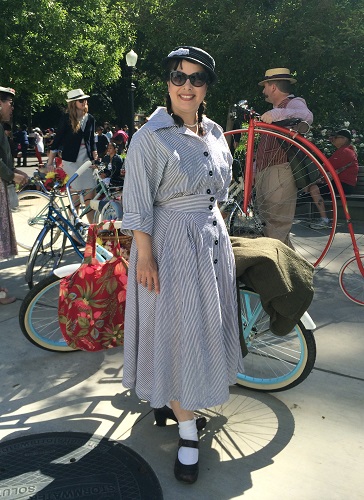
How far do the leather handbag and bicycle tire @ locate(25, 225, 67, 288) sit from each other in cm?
153

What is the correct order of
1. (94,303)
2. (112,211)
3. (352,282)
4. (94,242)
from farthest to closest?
(112,211)
(352,282)
(94,242)
(94,303)

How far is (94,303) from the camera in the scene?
124 inches

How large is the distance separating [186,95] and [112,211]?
3.83 m

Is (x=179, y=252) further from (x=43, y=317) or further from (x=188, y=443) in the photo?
(x=43, y=317)

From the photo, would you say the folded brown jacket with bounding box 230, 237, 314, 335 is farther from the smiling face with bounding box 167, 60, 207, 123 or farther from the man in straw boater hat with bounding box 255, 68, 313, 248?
the man in straw boater hat with bounding box 255, 68, 313, 248

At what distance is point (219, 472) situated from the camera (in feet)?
8.76

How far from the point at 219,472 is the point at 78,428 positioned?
2.80 ft

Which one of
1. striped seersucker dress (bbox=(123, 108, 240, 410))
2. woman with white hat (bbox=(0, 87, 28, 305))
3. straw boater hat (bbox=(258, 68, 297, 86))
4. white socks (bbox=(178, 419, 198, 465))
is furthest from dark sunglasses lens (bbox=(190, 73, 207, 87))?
woman with white hat (bbox=(0, 87, 28, 305))

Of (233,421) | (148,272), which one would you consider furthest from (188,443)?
(148,272)

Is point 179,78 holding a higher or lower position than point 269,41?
lower

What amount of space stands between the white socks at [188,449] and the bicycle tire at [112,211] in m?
3.42

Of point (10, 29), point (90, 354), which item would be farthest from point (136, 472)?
point (10, 29)

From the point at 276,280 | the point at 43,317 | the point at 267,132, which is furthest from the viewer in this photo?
the point at 267,132

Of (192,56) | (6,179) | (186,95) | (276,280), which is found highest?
(192,56)
